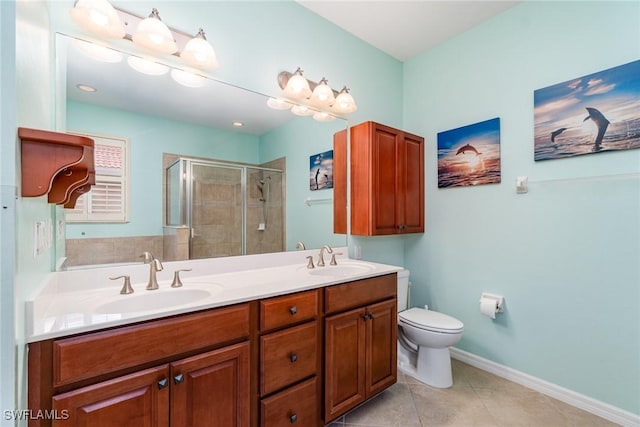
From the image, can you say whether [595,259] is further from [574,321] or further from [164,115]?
[164,115]

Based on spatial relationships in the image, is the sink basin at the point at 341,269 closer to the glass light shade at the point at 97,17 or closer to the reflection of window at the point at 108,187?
the reflection of window at the point at 108,187

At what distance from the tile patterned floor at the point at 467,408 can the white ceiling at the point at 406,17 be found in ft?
9.17

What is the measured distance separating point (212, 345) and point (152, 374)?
0.22 meters

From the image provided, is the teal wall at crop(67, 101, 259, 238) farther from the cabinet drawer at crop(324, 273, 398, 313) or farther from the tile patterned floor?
the tile patterned floor

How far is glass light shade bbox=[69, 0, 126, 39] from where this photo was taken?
4.19 feet

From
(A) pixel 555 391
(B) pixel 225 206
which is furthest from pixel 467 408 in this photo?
(B) pixel 225 206

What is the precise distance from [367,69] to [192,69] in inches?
60.9

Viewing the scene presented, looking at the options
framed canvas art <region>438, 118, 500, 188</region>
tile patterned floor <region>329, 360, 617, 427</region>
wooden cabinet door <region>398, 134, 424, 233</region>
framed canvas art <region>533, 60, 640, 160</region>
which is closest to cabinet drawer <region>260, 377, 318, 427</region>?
tile patterned floor <region>329, 360, 617, 427</region>

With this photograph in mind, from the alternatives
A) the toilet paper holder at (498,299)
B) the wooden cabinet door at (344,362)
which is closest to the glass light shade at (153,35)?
the wooden cabinet door at (344,362)

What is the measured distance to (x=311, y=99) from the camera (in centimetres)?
210

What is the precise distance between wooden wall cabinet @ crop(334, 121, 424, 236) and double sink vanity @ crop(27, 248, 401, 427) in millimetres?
510

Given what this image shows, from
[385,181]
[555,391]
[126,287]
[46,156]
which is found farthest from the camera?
[385,181]

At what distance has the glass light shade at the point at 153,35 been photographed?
140 cm

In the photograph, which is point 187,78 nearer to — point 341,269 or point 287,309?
point 287,309
